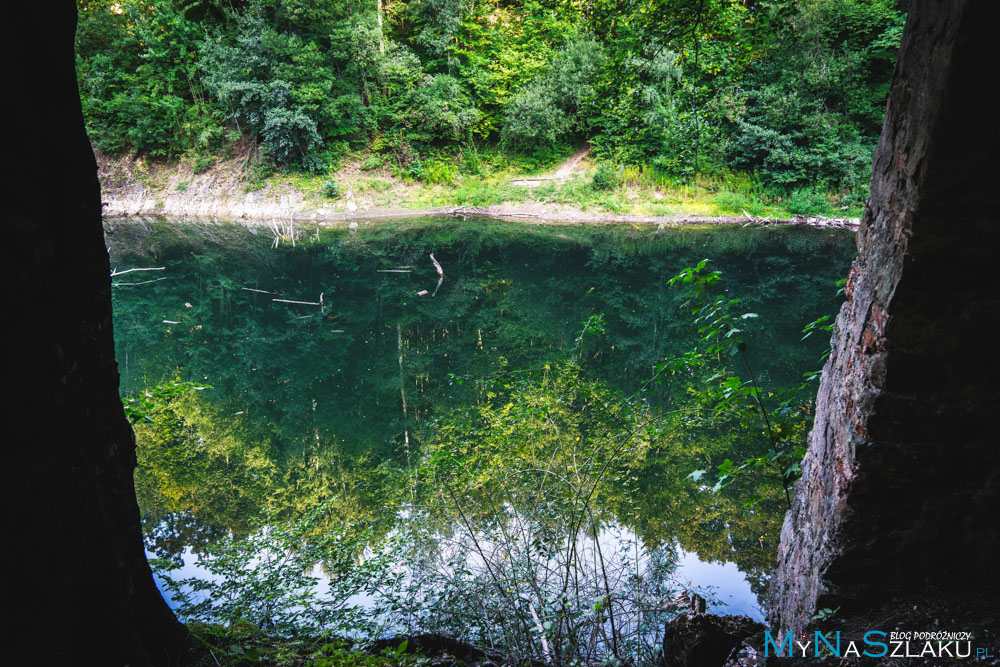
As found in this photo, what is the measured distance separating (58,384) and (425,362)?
9.45 metres

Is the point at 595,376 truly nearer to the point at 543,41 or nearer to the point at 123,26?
the point at 543,41

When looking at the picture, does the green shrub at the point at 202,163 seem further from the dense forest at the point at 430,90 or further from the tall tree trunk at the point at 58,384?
the tall tree trunk at the point at 58,384

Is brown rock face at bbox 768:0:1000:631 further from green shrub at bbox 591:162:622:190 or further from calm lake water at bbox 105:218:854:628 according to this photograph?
green shrub at bbox 591:162:622:190

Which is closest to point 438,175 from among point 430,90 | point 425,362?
point 430,90

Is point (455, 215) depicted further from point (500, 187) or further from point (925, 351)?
point (925, 351)

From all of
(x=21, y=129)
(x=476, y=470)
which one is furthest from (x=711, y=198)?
(x=21, y=129)

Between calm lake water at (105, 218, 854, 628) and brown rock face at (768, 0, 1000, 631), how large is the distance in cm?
111

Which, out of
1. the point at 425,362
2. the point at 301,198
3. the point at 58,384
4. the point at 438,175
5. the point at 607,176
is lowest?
the point at 425,362

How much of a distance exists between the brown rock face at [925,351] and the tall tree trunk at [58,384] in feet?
11.5

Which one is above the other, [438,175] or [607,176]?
[438,175]

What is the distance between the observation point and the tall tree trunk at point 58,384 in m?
1.87

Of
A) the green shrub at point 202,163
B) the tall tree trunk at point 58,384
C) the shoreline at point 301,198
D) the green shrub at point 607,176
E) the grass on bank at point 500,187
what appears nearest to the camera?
the tall tree trunk at point 58,384

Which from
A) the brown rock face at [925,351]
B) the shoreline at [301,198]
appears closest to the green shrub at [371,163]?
the shoreline at [301,198]

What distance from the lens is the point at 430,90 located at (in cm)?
3177
